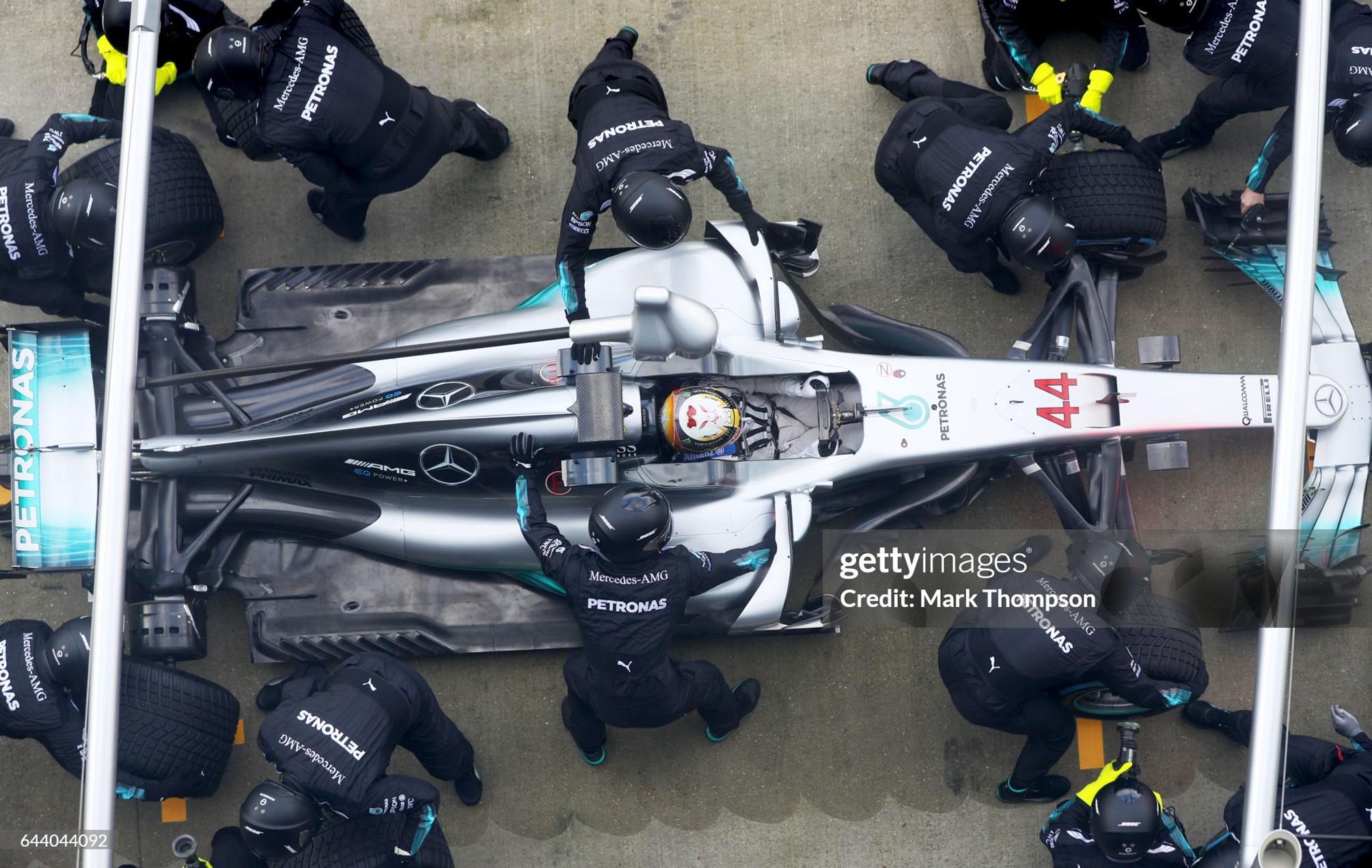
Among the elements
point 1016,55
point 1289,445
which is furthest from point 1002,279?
point 1289,445

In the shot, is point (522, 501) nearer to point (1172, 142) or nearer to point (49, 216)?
point (49, 216)

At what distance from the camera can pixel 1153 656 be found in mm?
4934

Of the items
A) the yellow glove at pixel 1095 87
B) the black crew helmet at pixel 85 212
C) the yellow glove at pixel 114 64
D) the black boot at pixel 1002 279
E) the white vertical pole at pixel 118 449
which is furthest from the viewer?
the black boot at pixel 1002 279

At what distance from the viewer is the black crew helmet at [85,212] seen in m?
4.82

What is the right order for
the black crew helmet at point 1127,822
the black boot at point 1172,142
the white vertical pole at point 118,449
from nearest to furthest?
the white vertical pole at point 118,449 < the black crew helmet at point 1127,822 < the black boot at point 1172,142

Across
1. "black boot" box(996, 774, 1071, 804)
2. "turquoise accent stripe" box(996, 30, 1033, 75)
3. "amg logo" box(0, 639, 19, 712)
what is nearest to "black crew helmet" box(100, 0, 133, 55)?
"amg logo" box(0, 639, 19, 712)

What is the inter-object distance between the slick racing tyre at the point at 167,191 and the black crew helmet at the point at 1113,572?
473 cm

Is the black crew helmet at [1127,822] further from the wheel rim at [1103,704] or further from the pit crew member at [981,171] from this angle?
the pit crew member at [981,171]

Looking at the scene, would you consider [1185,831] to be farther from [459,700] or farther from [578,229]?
[578,229]

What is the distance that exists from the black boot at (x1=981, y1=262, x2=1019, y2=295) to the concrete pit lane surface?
0.08m

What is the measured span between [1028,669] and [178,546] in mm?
4082

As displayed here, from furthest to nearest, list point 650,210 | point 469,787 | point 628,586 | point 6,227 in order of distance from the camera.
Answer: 1. point 469,787
2. point 6,227
3. point 628,586
4. point 650,210

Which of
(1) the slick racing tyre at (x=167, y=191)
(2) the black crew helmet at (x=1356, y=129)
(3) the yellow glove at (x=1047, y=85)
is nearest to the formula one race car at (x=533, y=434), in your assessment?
(1) the slick racing tyre at (x=167, y=191)

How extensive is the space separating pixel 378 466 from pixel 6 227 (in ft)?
6.84
